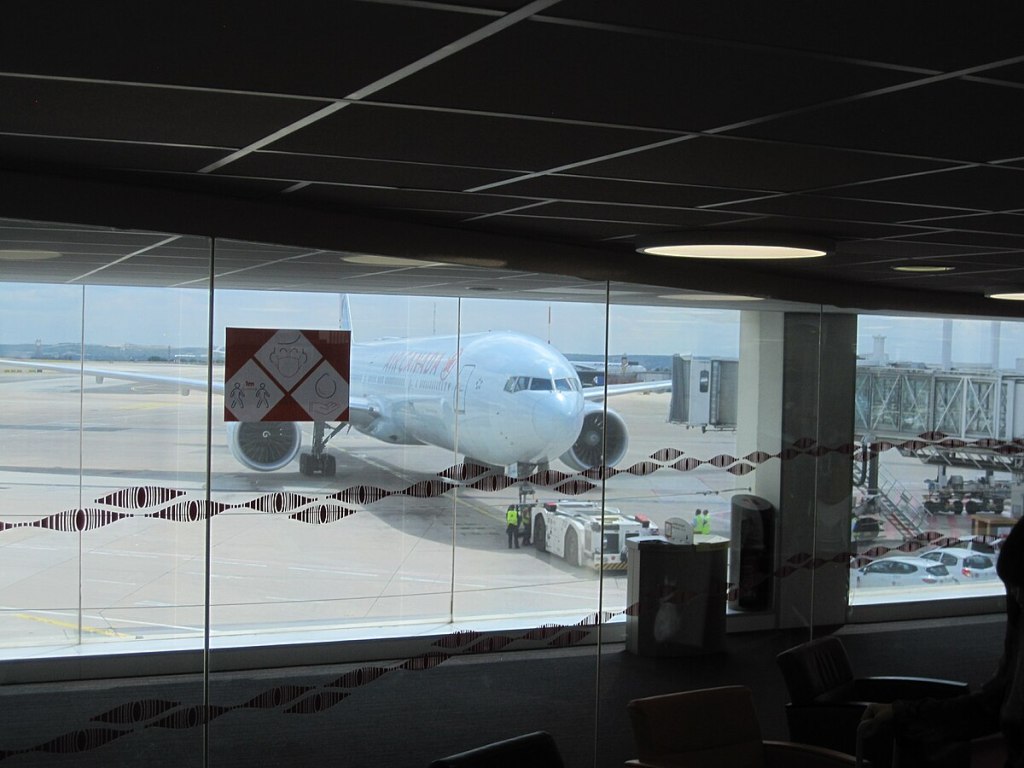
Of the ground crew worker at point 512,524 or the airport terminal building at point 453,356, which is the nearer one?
the airport terminal building at point 453,356

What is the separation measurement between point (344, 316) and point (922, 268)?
144 inches

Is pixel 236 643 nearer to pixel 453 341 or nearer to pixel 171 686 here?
pixel 171 686

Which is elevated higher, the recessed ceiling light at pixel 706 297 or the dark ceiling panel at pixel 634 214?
the dark ceiling panel at pixel 634 214

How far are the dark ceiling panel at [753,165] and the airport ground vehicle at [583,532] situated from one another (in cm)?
325

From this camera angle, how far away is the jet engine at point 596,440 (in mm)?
6398

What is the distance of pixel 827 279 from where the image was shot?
737 cm

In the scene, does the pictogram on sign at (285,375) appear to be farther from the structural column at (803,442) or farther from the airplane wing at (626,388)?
the structural column at (803,442)

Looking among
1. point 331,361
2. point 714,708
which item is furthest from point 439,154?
point 714,708

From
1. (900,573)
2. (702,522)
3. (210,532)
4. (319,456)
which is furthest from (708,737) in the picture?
(900,573)

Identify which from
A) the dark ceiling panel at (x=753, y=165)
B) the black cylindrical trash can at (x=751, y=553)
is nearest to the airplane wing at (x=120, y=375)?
the dark ceiling panel at (x=753, y=165)

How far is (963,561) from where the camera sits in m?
9.59

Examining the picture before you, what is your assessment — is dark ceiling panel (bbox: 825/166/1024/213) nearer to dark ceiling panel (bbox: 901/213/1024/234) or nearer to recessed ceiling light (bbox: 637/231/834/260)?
dark ceiling panel (bbox: 901/213/1024/234)

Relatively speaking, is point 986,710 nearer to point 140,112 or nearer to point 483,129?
point 483,129

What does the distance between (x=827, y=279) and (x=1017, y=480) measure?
4275 millimetres
